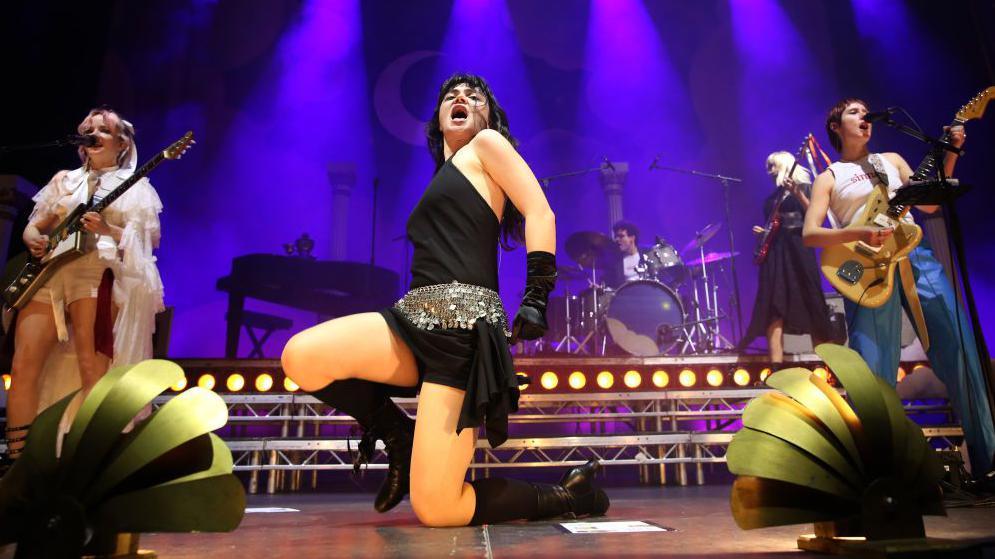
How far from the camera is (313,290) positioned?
6.91 meters

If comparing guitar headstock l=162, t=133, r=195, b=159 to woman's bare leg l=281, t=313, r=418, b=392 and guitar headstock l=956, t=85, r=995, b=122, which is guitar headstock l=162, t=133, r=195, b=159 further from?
guitar headstock l=956, t=85, r=995, b=122

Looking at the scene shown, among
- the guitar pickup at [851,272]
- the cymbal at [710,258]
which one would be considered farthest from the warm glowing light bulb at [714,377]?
the cymbal at [710,258]

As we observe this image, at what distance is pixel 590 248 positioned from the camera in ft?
25.0

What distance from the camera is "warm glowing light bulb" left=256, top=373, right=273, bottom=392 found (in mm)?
4379

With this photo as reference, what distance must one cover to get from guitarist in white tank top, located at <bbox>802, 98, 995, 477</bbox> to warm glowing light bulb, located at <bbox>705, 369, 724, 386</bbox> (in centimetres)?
148

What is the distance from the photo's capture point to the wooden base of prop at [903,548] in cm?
112

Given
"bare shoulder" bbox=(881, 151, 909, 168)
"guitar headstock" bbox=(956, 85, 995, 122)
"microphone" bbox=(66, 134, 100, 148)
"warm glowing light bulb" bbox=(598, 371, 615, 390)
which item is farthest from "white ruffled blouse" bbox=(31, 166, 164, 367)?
"guitar headstock" bbox=(956, 85, 995, 122)

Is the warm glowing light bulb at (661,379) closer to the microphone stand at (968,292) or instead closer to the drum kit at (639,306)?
the drum kit at (639,306)

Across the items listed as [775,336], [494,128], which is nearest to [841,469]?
[494,128]

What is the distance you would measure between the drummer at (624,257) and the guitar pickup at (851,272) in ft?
15.0

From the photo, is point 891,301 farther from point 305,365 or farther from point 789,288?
point 305,365

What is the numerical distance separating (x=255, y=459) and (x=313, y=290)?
3.22 metres

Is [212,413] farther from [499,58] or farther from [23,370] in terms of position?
[499,58]

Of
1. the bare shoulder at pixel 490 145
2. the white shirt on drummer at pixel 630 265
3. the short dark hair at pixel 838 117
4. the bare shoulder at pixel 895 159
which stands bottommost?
the bare shoulder at pixel 490 145
